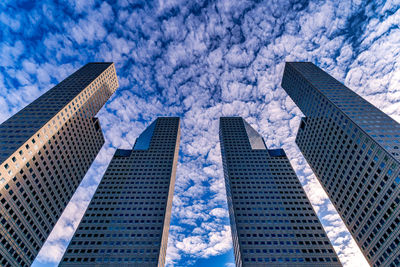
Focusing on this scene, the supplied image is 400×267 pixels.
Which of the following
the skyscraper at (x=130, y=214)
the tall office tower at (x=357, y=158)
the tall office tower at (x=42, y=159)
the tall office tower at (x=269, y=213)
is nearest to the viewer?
the tall office tower at (x=42, y=159)

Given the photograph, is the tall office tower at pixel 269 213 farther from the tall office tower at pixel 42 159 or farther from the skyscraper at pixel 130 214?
the tall office tower at pixel 42 159

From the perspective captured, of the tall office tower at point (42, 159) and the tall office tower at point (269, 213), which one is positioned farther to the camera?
the tall office tower at point (269, 213)

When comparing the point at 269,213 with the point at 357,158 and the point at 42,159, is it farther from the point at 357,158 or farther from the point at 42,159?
the point at 42,159

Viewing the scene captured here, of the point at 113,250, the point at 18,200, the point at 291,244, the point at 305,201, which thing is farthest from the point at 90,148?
the point at 305,201

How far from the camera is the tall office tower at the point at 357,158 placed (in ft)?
207

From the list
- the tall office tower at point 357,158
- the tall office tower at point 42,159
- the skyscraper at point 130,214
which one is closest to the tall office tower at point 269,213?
the tall office tower at point 357,158

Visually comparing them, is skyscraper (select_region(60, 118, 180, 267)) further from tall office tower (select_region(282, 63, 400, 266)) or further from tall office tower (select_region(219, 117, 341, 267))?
tall office tower (select_region(282, 63, 400, 266))

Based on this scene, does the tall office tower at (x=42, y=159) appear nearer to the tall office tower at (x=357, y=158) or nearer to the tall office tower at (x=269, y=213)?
the tall office tower at (x=269, y=213)

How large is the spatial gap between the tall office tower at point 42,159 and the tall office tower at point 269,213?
70.0 metres

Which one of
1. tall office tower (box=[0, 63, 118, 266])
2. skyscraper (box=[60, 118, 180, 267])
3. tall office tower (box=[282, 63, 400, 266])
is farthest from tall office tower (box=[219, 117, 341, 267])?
tall office tower (box=[0, 63, 118, 266])

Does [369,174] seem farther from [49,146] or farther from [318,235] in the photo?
[49,146]

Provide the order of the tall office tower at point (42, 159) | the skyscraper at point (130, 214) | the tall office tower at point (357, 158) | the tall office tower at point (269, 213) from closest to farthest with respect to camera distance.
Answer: the tall office tower at point (42, 159)
the tall office tower at point (357, 158)
the tall office tower at point (269, 213)
the skyscraper at point (130, 214)

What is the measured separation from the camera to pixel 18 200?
6419 cm

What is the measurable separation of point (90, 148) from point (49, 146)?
1246 inches
